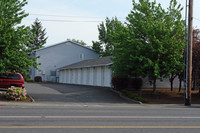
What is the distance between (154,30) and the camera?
22656mm

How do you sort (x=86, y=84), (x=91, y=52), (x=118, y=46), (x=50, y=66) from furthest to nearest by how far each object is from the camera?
(x=91, y=52) < (x=50, y=66) < (x=86, y=84) < (x=118, y=46)

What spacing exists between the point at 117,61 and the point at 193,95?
7.84 metres

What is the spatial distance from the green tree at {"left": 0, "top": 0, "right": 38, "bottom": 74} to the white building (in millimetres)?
10239

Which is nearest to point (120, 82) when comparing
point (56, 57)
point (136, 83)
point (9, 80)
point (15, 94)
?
point (136, 83)

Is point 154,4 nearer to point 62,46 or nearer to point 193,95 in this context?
point 193,95

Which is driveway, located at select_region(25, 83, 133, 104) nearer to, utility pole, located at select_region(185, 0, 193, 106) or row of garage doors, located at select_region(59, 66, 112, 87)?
row of garage doors, located at select_region(59, 66, 112, 87)

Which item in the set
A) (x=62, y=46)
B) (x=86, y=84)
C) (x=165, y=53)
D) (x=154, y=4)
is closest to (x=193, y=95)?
(x=165, y=53)

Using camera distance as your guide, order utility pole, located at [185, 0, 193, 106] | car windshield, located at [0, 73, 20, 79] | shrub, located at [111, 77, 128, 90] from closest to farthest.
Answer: utility pole, located at [185, 0, 193, 106] → car windshield, located at [0, 73, 20, 79] → shrub, located at [111, 77, 128, 90]

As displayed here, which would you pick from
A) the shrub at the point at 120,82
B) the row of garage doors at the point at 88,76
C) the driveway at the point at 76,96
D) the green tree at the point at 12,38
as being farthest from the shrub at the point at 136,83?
the green tree at the point at 12,38

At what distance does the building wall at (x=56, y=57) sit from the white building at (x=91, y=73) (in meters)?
2.44

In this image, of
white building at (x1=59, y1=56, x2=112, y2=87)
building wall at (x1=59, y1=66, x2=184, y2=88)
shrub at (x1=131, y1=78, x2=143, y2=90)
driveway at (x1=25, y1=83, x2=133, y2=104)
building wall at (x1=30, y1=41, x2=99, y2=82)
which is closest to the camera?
driveway at (x1=25, y1=83, x2=133, y2=104)

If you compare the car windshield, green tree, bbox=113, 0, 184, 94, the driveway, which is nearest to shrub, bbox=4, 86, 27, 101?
the driveway

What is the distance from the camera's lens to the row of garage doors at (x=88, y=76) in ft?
106

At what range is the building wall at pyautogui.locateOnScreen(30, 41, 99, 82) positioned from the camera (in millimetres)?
49375
